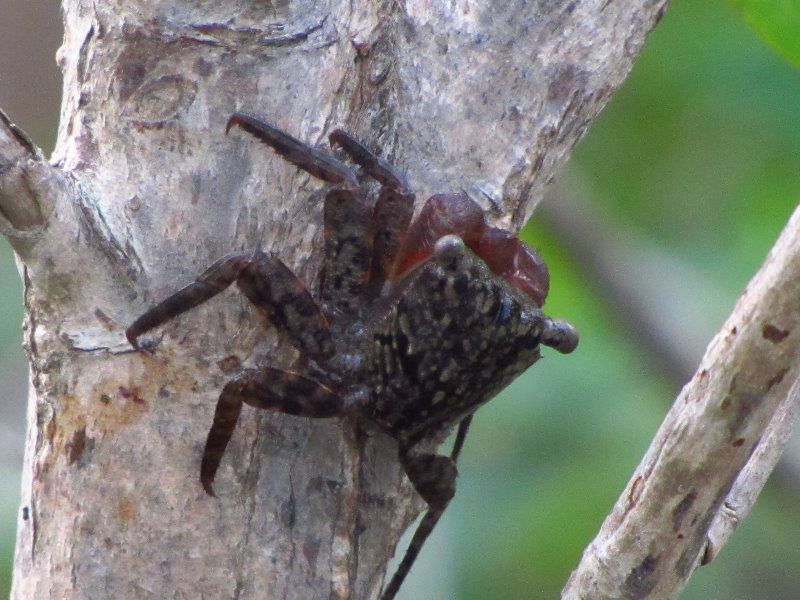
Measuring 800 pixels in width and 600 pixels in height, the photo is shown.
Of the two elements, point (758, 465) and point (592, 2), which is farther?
point (592, 2)

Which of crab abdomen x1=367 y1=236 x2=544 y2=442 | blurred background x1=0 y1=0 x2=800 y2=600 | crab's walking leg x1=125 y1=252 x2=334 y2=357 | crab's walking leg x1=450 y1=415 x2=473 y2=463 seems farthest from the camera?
blurred background x1=0 y1=0 x2=800 y2=600

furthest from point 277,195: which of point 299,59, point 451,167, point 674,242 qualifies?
point 674,242

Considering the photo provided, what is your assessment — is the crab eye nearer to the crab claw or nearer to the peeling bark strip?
the crab claw

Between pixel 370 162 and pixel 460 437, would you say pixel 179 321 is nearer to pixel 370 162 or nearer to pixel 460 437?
pixel 370 162

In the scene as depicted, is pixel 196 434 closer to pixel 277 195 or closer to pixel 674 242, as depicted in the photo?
pixel 277 195

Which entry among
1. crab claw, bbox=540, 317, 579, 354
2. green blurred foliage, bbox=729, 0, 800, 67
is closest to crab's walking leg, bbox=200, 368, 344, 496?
crab claw, bbox=540, 317, 579, 354

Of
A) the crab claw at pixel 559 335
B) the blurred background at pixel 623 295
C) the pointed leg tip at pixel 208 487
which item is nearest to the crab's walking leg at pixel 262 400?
the pointed leg tip at pixel 208 487

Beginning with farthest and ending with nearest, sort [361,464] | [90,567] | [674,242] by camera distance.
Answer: [674,242], [361,464], [90,567]

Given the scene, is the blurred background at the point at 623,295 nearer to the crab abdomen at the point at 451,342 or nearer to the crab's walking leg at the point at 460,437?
the crab's walking leg at the point at 460,437
